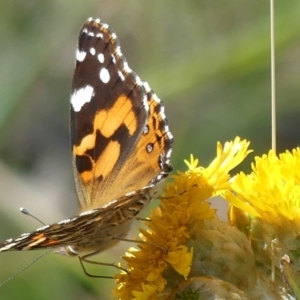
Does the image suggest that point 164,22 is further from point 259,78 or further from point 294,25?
point 294,25

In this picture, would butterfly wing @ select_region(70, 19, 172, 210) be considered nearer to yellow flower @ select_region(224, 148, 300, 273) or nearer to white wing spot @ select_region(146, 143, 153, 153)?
white wing spot @ select_region(146, 143, 153, 153)

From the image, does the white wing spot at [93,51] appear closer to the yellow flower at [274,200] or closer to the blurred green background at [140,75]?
the yellow flower at [274,200]

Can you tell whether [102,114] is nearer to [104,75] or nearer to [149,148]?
[104,75]

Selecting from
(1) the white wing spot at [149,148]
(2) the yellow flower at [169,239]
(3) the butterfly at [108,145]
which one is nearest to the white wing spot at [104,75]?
(3) the butterfly at [108,145]

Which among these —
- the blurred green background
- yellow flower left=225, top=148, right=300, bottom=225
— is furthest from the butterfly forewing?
the blurred green background

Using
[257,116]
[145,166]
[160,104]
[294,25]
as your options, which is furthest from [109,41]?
[257,116]

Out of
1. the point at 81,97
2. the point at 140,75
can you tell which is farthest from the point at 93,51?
the point at 140,75

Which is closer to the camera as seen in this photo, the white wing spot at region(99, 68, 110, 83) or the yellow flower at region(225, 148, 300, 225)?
the yellow flower at region(225, 148, 300, 225)

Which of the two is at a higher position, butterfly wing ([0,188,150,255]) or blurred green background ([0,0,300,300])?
blurred green background ([0,0,300,300])
